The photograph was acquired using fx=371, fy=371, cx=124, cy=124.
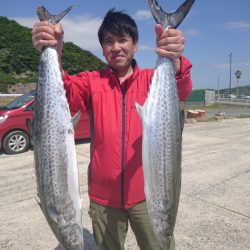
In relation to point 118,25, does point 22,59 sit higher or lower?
higher

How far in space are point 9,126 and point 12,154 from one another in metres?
0.75

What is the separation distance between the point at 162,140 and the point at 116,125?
526 millimetres

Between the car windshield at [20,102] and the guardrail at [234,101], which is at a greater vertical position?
the car windshield at [20,102]

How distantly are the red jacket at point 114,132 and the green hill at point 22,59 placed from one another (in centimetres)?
3056

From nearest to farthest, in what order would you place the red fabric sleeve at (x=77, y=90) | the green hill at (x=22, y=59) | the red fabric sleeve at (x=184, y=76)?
the red fabric sleeve at (x=184, y=76), the red fabric sleeve at (x=77, y=90), the green hill at (x=22, y=59)

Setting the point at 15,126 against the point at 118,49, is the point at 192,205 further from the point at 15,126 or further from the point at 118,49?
the point at 15,126

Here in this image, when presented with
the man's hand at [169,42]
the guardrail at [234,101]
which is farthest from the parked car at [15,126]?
the guardrail at [234,101]

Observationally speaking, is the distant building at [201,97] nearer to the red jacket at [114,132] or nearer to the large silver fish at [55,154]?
the red jacket at [114,132]

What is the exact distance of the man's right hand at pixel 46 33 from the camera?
2426mm

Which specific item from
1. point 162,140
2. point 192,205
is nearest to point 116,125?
point 162,140

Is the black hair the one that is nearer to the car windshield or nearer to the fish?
the fish

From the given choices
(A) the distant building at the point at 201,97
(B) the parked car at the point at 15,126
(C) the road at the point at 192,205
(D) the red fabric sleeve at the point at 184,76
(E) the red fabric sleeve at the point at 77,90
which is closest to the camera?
(D) the red fabric sleeve at the point at 184,76

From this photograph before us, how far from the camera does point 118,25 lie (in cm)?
288

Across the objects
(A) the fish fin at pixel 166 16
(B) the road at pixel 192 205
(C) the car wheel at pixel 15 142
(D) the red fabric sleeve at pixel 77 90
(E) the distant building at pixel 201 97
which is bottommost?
(E) the distant building at pixel 201 97
